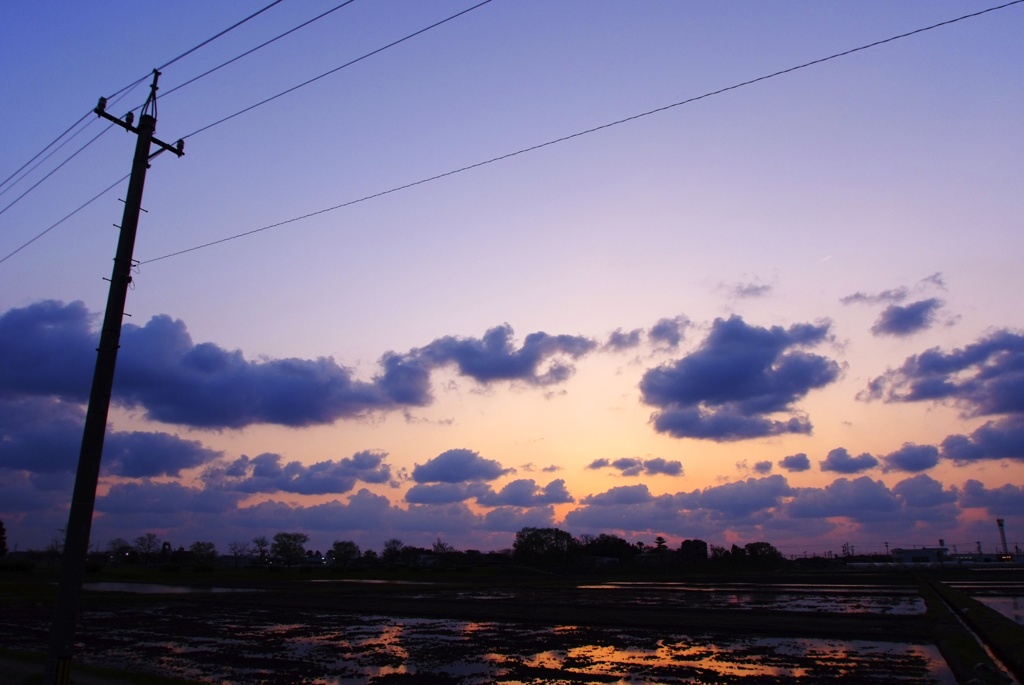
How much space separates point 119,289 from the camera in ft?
46.4

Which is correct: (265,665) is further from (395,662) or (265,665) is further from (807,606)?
(807,606)

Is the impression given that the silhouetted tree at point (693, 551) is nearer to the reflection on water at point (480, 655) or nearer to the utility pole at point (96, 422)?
the reflection on water at point (480, 655)

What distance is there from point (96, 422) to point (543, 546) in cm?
18771

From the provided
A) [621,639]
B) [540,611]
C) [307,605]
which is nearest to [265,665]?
[621,639]

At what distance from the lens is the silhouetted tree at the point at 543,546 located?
7126 inches

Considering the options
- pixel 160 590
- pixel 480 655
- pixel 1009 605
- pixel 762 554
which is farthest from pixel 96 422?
pixel 762 554

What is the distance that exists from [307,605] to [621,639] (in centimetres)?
2868

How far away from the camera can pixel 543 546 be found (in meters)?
192

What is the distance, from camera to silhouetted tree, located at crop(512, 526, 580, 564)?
181 meters

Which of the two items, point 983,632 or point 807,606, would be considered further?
point 807,606

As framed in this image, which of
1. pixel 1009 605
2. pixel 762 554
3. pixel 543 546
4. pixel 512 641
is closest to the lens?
pixel 512 641

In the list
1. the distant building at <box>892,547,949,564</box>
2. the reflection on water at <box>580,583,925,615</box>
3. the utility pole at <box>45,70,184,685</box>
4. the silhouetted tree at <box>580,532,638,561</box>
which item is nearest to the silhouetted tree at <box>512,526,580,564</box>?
the silhouetted tree at <box>580,532,638,561</box>

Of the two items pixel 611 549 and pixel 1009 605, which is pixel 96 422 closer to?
Result: pixel 1009 605

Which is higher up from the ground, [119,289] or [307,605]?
[119,289]
